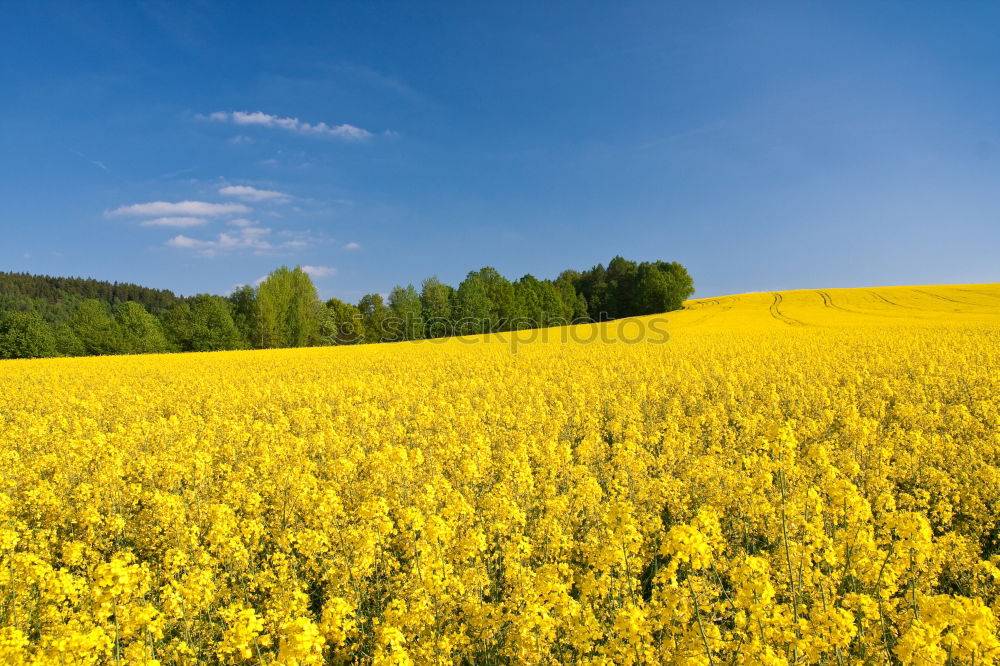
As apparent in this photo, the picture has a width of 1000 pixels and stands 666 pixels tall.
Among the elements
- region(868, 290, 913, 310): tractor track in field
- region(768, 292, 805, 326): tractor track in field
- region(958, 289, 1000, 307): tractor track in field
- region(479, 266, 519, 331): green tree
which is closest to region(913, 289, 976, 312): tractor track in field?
region(958, 289, 1000, 307): tractor track in field

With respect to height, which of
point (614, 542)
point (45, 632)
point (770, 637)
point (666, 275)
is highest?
point (666, 275)

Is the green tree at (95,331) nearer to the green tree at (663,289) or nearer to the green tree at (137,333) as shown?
the green tree at (137,333)

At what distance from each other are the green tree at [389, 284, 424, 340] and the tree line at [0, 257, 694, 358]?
14 cm

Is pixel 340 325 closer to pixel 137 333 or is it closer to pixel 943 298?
pixel 137 333

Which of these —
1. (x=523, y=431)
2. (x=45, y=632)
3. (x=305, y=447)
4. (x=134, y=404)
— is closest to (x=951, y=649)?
(x=45, y=632)

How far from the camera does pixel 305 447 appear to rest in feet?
29.9

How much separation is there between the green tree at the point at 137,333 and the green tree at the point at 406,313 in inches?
1049

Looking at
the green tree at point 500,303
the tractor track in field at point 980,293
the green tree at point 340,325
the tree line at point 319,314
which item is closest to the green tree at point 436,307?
the tree line at point 319,314

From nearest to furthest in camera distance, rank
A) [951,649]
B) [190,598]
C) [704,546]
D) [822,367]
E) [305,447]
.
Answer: [951,649], [704,546], [190,598], [305,447], [822,367]

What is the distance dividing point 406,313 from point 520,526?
60645 millimetres

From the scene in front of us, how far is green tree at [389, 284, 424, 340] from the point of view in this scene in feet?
207

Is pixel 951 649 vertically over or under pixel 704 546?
under

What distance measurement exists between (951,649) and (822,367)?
1492cm

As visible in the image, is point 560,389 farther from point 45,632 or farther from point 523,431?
point 45,632
